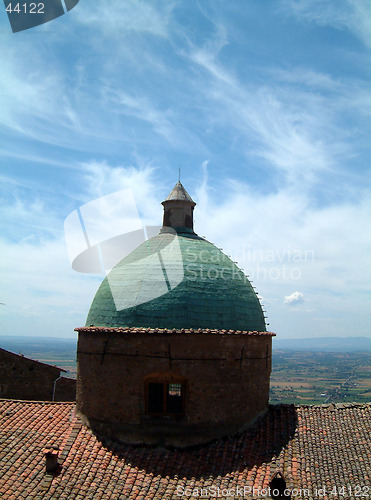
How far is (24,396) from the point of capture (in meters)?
20.3

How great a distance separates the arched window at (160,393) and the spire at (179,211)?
6.55m

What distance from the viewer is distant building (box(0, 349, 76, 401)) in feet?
65.6

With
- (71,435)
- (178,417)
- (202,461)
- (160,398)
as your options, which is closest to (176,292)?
(160,398)

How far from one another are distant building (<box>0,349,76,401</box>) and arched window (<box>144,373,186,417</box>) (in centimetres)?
744

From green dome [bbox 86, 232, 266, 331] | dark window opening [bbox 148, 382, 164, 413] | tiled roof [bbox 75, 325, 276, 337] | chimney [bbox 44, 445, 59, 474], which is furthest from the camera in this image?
green dome [bbox 86, 232, 266, 331]

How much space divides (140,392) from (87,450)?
2326mm

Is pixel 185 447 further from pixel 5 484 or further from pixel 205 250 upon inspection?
pixel 205 250

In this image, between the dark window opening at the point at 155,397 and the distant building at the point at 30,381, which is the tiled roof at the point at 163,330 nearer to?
the dark window opening at the point at 155,397

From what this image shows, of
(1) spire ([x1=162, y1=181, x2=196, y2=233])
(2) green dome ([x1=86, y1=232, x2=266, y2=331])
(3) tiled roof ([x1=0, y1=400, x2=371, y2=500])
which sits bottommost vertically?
(3) tiled roof ([x1=0, y1=400, x2=371, y2=500])

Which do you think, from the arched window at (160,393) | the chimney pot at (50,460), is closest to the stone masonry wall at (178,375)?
the arched window at (160,393)

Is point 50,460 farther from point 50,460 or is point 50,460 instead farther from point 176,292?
point 176,292

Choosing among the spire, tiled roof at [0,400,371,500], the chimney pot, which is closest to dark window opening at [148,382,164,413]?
tiled roof at [0,400,371,500]

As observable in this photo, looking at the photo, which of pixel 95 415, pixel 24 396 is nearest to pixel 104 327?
pixel 95 415

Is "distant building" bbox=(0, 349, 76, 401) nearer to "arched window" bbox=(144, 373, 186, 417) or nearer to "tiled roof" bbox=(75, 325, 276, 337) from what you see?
"tiled roof" bbox=(75, 325, 276, 337)
